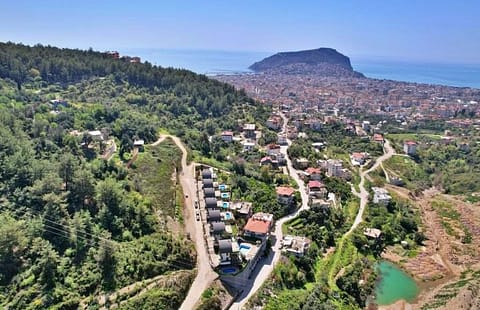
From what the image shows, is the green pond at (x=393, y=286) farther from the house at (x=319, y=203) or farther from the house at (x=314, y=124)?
the house at (x=314, y=124)

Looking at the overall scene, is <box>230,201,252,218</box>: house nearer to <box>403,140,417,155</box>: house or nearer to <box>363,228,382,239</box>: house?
<box>363,228,382,239</box>: house

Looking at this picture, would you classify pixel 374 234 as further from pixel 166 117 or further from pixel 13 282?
pixel 166 117

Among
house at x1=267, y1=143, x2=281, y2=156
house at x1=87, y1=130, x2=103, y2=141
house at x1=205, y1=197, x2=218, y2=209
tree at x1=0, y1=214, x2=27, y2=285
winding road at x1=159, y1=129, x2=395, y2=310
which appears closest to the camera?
tree at x1=0, y1=214, x2=27, y2=285

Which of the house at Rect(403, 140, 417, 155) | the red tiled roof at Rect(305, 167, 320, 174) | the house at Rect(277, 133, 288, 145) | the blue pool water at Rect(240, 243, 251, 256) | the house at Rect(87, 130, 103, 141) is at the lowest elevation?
the blue pool water at Rect(240, 243, 251, 256)

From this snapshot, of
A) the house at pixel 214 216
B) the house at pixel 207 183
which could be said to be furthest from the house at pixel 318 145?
the house at pixel 214 216

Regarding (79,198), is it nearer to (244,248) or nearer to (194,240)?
(194,240)

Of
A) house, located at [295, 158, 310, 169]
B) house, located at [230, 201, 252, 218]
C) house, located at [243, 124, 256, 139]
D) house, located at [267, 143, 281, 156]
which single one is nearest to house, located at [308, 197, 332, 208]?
house, located at [230, 201, 252, 218]
